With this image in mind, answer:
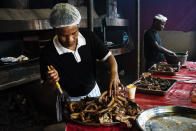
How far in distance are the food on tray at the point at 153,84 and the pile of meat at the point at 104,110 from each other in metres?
0.70

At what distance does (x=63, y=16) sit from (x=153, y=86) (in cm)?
132

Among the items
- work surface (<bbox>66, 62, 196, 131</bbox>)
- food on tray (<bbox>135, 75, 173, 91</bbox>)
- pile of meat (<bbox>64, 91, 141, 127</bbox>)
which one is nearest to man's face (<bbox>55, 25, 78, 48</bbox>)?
pile of meat (<bbox>64, 91, 141, 127</bbox>)

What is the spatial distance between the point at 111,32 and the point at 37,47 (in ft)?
11.3

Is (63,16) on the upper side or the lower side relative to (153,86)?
upper

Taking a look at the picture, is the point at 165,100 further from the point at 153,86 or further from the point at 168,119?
the point at 168,119

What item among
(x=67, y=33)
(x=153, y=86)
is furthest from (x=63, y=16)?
(x=153, y=86)

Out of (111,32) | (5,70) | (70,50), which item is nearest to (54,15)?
(70,50)

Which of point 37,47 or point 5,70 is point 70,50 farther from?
point 37,47

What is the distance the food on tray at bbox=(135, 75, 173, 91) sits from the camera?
2369 millimetres

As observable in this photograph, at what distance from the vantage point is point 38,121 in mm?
4309

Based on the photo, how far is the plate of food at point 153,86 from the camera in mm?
2268

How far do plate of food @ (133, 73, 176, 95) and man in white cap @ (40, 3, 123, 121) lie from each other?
40 centimetres

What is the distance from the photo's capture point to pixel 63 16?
2.06 meters

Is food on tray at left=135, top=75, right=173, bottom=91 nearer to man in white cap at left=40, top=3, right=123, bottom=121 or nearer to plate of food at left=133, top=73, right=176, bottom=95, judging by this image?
plate of food at left=133, top=73, right=176, bottom=95
